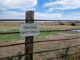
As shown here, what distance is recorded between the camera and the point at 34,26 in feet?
10.1

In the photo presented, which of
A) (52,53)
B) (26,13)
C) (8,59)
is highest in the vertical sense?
(26,13)

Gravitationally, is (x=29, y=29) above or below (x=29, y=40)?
above

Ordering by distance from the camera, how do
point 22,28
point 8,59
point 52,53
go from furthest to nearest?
point 52,53 → point 8,59 → point 22,28

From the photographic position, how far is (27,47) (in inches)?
122

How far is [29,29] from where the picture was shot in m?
3.04

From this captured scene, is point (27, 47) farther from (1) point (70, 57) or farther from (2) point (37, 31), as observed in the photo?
(1) point (70, 57)

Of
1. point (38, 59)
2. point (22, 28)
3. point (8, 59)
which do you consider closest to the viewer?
point (22, 28)

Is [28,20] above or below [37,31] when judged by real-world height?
above

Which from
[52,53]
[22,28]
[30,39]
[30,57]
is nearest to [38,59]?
[30,57]

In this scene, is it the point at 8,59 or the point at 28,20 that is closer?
the point at 28,20

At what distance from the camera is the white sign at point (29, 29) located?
9.77 ft

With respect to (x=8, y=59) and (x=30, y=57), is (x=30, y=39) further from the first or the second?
(x=8, y=59)

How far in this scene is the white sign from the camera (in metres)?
2.98

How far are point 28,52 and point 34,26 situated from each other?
606 millimetres
